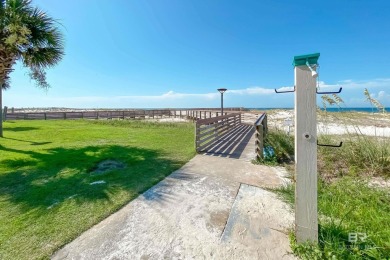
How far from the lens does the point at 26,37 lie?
6.48 meters

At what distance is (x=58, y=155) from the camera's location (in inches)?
246

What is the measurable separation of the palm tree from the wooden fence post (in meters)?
7.79

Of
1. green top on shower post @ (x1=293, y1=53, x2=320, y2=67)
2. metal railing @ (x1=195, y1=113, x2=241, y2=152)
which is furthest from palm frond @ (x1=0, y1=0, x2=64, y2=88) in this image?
green top on shower post @ (x1=293, y1=53, x2=320, y2=67)

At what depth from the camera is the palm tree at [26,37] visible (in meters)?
6.26

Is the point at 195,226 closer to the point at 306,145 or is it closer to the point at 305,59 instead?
the point at 306,145

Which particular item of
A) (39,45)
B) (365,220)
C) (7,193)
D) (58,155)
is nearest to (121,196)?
(7,193)

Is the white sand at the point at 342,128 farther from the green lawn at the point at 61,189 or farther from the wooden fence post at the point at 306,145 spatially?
the green lawn at the point at 61,189

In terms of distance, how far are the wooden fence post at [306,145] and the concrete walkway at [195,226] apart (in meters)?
0.46

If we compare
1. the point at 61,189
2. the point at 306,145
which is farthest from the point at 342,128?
the point at 61,189

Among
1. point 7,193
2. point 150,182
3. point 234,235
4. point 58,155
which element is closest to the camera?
point 234,235

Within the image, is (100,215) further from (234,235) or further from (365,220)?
(365,220)

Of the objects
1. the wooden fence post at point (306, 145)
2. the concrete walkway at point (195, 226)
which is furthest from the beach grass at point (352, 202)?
the concrete walkway at point (195, 226)

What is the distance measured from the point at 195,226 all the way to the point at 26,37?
8037mm

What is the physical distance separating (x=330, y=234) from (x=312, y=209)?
0.46m
